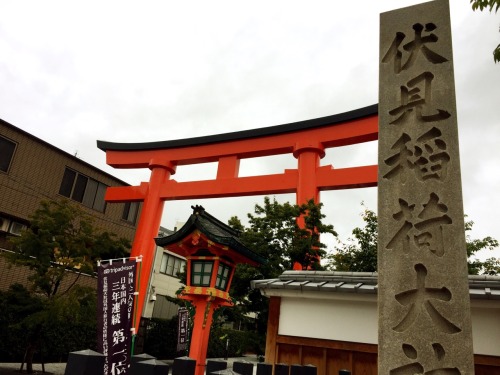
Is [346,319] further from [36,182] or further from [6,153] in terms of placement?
[6,153]

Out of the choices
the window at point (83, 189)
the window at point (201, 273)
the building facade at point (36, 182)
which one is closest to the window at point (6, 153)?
the building facade at point (36, 182)

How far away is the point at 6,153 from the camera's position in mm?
15531

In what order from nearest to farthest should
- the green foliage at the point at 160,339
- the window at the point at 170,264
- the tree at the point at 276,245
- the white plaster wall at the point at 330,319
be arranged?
the white plaster wall at the point at 330,319
the tree at the point at 276,245
the green foliage at the point at 160,339
the window at the point at 170,264

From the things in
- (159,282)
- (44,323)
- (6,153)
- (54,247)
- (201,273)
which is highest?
(6,153)

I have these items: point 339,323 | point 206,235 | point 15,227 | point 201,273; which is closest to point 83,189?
point 15,227

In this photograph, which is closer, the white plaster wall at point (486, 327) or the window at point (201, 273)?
the white plaster wall at point (486, 327)

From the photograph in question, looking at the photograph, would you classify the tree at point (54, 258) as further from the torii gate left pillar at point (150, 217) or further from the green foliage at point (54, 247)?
the torii gate left pillar at point (150, 217)

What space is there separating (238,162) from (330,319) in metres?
7.61

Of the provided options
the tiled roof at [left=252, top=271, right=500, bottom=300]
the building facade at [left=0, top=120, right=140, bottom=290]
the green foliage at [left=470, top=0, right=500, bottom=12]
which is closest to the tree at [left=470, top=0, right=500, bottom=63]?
the green foliage at [left=470, top=0, right=500, bottom=12]

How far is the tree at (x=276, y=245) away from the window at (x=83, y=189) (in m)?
10.5

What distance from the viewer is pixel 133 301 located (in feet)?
28.2

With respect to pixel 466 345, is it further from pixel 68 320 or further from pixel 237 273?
pixel 68 320

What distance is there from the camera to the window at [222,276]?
8938 millimetres

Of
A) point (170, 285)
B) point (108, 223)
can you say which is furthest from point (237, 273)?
point (170, 285)
